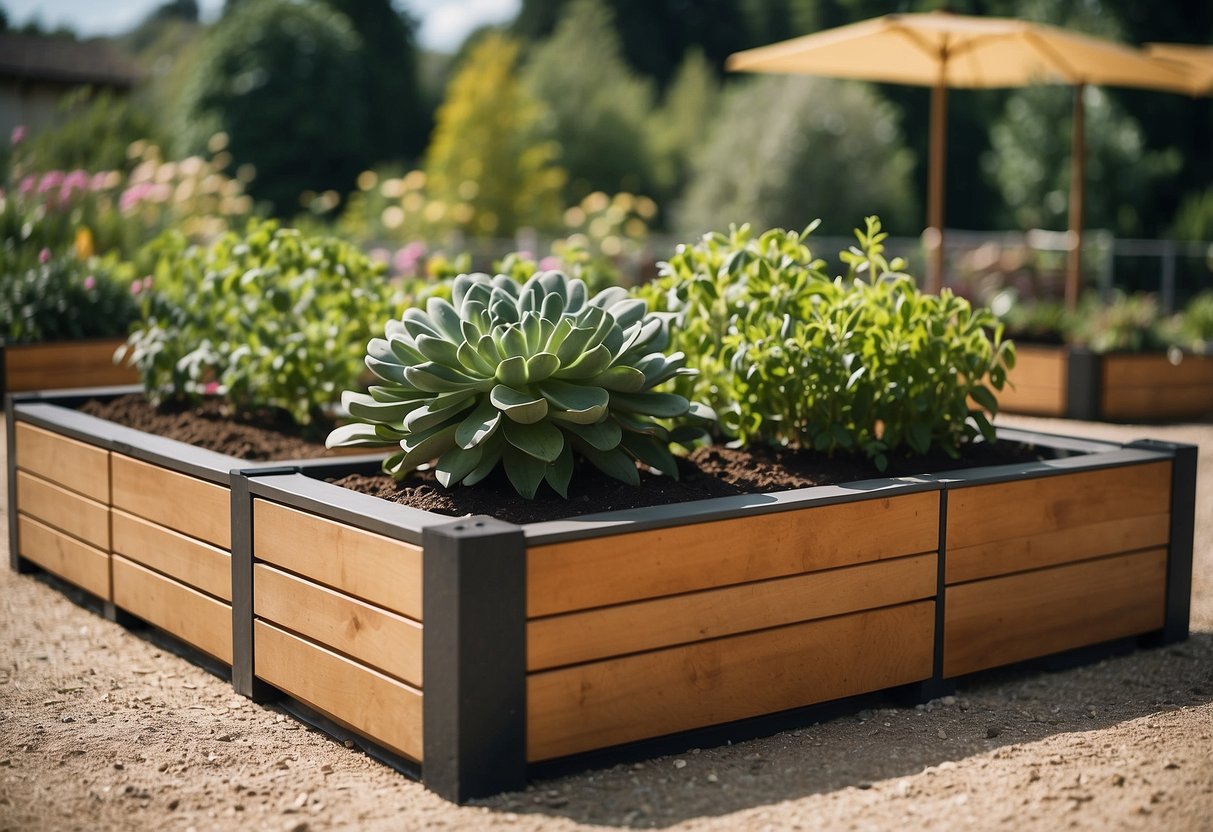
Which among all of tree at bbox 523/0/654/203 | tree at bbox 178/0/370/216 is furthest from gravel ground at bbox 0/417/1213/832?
tree at bbox 178/0/370/216

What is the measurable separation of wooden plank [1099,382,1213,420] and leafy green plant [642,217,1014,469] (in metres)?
4.98

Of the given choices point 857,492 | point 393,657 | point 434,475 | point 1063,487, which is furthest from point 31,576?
point 1063,487

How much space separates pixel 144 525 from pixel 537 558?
1.73 m

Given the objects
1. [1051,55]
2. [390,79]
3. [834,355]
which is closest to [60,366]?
[834,355]

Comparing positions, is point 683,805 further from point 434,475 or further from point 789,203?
point 789,203

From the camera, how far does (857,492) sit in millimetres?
3289

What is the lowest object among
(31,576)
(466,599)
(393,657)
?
(31,576)

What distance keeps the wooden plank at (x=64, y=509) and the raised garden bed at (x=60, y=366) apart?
8.37 ft

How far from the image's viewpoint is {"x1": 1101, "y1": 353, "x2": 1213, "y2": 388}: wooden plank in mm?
8578

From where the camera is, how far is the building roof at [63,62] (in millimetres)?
26734

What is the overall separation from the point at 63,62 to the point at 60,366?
23829 mm

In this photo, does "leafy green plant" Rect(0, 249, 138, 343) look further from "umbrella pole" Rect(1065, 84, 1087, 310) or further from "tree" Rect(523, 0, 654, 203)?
"tree" Rect(523, 0, 654, 203)

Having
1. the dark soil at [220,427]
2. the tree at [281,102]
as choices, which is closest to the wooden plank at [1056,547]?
the dark soil at [220,427]

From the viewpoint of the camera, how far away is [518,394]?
326cm
